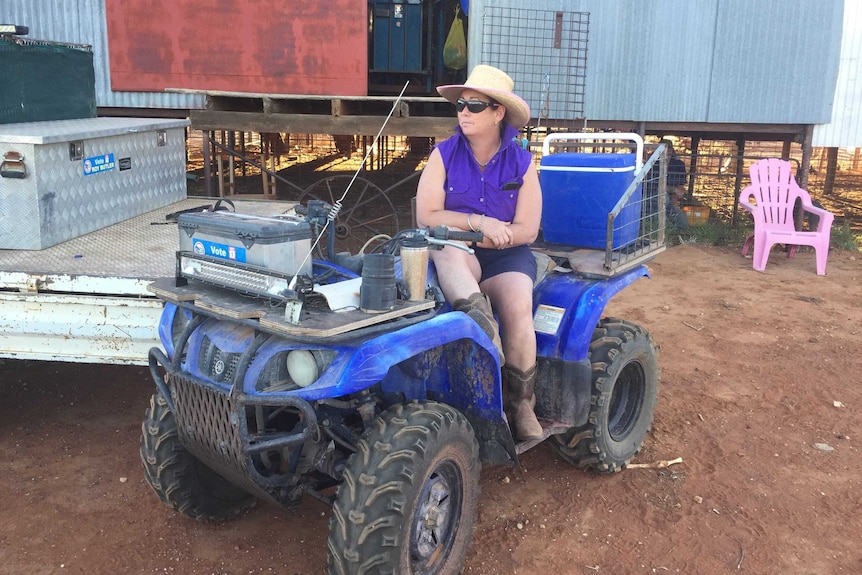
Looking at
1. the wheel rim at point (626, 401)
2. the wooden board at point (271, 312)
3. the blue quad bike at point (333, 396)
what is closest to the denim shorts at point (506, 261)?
the blue quad bike at point (333, 396)

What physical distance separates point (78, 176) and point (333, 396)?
106 inches

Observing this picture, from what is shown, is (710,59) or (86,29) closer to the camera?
(86,29)

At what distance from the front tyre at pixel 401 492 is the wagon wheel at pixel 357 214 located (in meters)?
5.54

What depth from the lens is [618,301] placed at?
26.3ft

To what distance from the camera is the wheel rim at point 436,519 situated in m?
2.85

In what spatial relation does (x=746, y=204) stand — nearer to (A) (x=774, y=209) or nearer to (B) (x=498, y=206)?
(A) (x=774, y=209)

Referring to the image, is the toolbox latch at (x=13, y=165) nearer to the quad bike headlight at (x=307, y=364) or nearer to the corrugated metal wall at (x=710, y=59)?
the quad bike headlight at (x=307, y=364)

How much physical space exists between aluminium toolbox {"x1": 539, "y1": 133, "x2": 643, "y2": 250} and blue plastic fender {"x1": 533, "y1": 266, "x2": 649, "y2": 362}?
356 millimetres

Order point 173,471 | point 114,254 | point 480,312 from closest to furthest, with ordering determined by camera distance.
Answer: point 480,312
point 173,471
point 114,254

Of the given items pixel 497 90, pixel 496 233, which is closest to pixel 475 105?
pixel 497 90

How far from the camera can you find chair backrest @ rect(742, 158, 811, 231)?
10.0 m

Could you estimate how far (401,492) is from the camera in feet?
8.55

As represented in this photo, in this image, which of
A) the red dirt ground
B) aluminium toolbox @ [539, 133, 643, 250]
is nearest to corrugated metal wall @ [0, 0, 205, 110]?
the red dirt ground

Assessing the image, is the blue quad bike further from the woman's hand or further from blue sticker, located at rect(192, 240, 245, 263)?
the woman's hand
